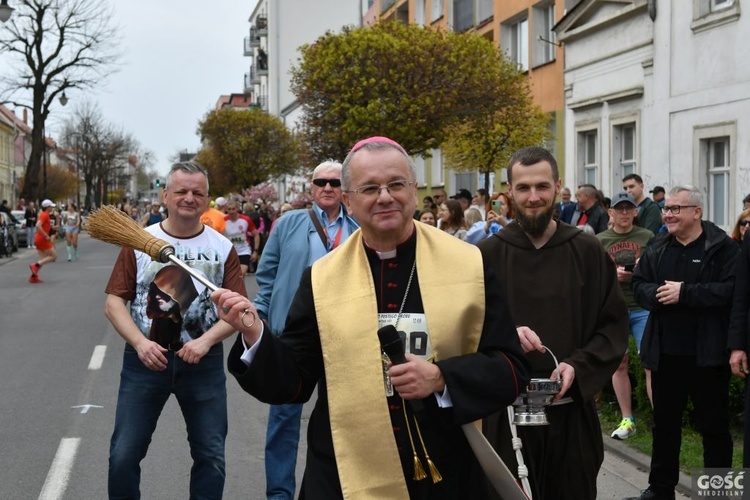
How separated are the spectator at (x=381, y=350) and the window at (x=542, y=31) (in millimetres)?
25554

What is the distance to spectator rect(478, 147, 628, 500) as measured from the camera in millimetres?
4543

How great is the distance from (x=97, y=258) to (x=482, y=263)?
3392cm

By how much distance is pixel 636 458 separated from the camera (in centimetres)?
768

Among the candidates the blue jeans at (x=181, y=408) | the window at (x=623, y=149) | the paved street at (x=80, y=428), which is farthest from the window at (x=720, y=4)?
the blue jeans at (x=181, y=408)

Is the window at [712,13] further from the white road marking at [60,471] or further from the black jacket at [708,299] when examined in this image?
the white road marking at [60,471]

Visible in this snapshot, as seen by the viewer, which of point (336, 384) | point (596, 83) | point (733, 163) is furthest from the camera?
point (596, 83)

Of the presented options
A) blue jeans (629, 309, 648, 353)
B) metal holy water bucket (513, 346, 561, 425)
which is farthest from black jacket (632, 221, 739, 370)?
metal holy water bucket (513, 346, 561, 425)

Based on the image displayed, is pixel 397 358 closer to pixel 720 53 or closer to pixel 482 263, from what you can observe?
pixel 482 263

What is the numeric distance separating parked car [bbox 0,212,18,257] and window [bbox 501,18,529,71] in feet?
58.3

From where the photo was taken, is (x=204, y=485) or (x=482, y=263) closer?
(x=482, y=263)

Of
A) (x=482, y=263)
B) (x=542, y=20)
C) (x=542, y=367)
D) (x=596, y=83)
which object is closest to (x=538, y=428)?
(x=542, y=367)

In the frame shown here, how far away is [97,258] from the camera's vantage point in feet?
118

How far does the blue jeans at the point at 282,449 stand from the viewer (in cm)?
625

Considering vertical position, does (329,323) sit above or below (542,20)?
below
